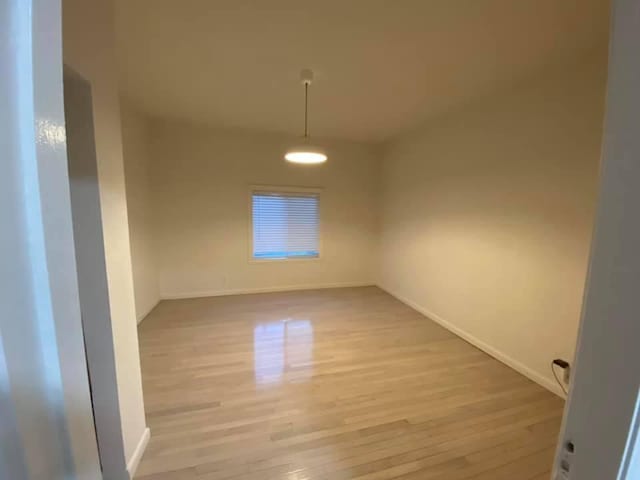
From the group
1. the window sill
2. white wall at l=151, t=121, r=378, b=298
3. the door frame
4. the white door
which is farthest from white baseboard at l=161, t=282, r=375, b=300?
the white door

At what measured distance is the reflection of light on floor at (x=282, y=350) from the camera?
2.58 m

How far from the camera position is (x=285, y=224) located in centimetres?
501

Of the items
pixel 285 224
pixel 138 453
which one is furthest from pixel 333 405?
pixel 285 224

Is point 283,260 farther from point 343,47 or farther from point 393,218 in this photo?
point 343,47

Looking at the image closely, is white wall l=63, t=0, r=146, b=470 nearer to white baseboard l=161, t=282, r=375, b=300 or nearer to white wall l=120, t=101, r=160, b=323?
white wall l=120, t=101, r=160, b=323

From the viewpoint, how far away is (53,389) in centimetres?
37

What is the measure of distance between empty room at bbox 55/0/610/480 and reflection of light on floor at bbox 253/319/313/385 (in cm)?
3

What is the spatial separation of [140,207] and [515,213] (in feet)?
14.3

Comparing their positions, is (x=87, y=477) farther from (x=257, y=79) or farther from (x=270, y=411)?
(x=257, y=79)

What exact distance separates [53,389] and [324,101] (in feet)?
11.2

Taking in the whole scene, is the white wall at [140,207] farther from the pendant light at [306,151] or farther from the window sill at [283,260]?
the pendant light at [306,151]

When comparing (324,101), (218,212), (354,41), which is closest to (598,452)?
(354,41)

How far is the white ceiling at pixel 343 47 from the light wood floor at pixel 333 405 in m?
2.68

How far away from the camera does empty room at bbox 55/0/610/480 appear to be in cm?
169
